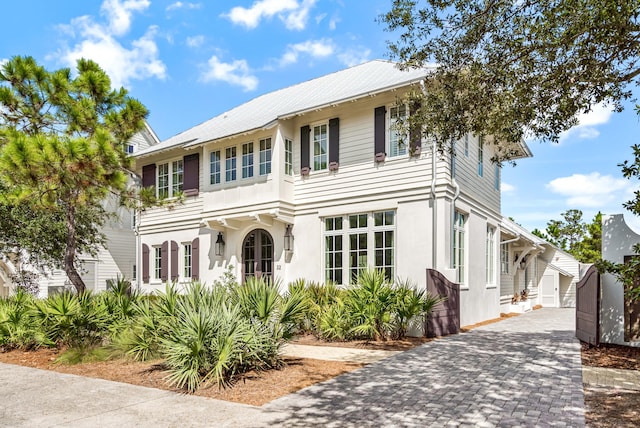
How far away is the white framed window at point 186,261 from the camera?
686 inches

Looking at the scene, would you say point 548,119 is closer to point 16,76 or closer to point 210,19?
point 210,19

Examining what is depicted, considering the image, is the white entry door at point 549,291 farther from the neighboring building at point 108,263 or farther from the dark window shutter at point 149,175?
the neighboring building at point 108,263

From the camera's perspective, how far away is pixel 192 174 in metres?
17.2

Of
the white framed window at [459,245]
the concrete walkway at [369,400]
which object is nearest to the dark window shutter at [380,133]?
the white framed window at [459,245]

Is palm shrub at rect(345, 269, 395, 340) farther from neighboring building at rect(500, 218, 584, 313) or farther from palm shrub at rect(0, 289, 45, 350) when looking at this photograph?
neighboring building at rect(500, 218, 584, 313)

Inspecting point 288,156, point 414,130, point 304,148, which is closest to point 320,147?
point 304,148

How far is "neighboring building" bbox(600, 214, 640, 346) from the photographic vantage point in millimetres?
9492

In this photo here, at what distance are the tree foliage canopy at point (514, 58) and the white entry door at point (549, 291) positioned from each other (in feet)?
64.8

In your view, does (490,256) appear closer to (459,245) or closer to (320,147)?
(459,245)

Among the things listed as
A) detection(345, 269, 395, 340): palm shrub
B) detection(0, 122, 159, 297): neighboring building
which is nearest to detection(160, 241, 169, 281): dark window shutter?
detection(0, 122, 159, 297): neighboring building

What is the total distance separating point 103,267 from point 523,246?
19.3m

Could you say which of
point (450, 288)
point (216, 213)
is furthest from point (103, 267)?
point (450, 288)

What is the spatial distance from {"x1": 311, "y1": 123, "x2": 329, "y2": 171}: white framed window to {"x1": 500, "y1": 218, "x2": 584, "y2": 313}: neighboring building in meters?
7.52

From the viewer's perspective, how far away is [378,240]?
43.4 feet
